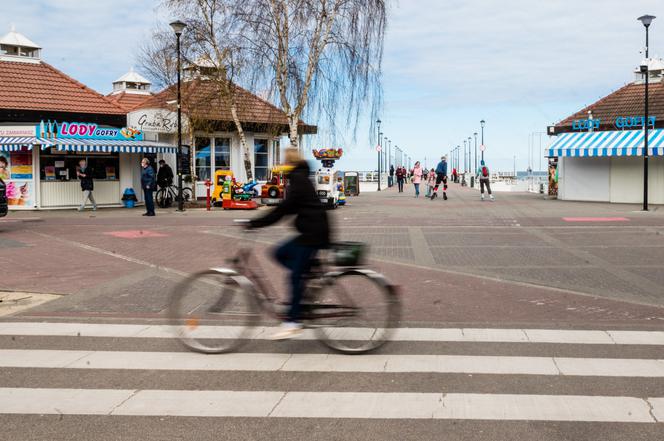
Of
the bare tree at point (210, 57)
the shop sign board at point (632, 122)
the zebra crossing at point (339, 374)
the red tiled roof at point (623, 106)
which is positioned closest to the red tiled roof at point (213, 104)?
the bare tree at point (210, 57)

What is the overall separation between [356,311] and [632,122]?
93.2ft

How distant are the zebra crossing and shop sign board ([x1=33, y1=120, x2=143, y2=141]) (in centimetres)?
2041

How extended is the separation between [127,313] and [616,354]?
5297 mm

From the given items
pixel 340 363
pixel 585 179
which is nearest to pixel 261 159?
pixel 585 179

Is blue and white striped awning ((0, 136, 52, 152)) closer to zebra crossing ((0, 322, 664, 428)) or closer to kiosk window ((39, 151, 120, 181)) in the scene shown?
kiosk window ((39, 151, 120, 181))

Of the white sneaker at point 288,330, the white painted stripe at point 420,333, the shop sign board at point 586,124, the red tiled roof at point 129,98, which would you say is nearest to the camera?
the white sneaker at point 288,330

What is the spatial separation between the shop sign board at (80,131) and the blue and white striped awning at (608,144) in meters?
18.5

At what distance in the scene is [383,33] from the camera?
2969cm

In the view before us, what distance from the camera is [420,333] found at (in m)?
7.12

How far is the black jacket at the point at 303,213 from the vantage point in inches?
241

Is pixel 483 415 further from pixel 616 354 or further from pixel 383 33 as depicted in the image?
pixel 383 33

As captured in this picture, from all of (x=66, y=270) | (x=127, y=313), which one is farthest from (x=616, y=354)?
(x=66, y=270)

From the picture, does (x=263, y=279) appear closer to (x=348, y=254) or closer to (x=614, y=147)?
(x=348, y=254)

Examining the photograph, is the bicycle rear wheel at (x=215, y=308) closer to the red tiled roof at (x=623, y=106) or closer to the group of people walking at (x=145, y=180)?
the group of people walking at (x=145, y=180)
